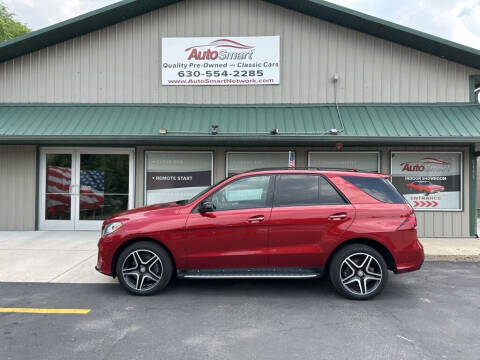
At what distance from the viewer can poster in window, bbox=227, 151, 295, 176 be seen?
9.22 metres

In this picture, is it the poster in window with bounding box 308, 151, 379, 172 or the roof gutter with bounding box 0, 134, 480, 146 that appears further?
the poster in window with bounding box 308, 151, 379, 172

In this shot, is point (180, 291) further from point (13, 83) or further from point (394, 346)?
point (13, 83)

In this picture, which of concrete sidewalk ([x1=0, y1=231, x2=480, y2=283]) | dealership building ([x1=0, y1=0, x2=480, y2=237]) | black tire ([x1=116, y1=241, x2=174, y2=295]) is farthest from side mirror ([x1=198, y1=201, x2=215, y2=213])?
dealership building ([x1=0, y1=0, x2=480, y2=237])

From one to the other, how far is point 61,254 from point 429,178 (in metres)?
9.20

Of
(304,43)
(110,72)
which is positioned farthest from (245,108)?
(110,72)

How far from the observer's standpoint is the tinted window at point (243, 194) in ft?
15.8

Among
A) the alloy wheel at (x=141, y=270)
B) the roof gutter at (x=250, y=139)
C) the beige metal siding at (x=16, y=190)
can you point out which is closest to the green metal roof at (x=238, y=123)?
the roof gutter at (x=250, y=139)

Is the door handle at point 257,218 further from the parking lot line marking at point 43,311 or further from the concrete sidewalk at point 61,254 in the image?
the concrete sidewalk at point 61,254

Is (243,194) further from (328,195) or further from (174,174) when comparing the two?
(174,174)

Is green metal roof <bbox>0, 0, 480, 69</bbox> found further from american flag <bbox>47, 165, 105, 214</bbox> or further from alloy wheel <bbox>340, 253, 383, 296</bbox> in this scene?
alloy wheel <bbox>340, 253, 383, 296</bbox>

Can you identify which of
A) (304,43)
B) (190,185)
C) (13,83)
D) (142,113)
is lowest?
(190,185)

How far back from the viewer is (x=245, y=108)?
368 inches

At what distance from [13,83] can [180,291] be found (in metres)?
8.72

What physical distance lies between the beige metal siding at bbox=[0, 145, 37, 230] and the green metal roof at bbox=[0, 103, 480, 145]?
29.7 inches
